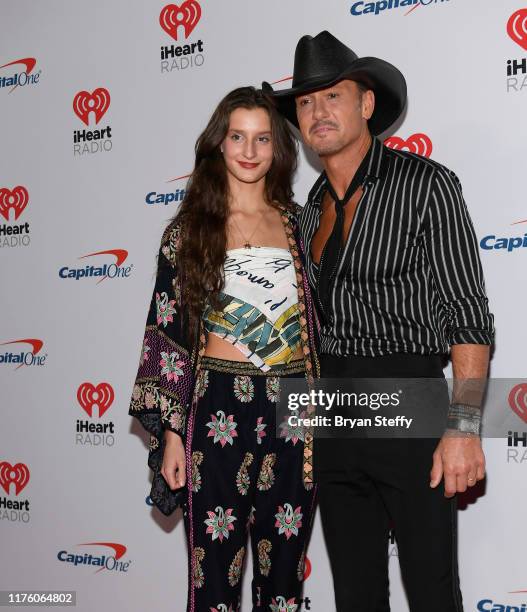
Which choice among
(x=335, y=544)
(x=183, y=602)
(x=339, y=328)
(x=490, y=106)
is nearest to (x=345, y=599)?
(x=335, y=544)

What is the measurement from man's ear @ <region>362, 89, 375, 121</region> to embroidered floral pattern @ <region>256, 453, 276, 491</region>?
113 cm

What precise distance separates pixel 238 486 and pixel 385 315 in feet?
2.32

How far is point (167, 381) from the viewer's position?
239cm

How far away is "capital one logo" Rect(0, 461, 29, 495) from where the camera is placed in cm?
374

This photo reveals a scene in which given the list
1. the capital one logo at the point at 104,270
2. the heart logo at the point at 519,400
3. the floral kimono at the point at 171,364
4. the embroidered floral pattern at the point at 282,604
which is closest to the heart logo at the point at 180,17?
the capital one logo at the point at 104,270

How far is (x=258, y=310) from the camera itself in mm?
2396

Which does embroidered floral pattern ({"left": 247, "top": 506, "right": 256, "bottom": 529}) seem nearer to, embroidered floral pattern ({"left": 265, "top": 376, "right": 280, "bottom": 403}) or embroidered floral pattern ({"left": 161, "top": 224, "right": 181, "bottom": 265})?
embroidered floral pattern ({"left": 265, "top": 376, "right": 280, "bottom": 403})

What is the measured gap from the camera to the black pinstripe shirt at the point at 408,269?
2.06 metres

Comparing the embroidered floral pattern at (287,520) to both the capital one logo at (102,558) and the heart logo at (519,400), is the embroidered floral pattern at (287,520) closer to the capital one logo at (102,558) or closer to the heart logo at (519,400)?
the heart logo at (519,400)

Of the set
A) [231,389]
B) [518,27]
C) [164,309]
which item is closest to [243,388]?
[231,389]

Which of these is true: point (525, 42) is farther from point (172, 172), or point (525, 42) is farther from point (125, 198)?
point (125, 198)

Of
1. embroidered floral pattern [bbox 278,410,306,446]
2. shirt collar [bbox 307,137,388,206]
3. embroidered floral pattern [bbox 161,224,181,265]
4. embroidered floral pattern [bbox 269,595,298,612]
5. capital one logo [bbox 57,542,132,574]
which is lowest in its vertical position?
capital one logo [bbox 57,542,132,574]

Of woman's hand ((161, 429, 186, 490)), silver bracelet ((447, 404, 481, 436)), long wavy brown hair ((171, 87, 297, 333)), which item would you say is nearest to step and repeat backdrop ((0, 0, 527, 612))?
long wavy brown hair ((171, 87, 297, 333))

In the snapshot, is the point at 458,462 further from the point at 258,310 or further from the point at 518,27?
the point at 518,27
